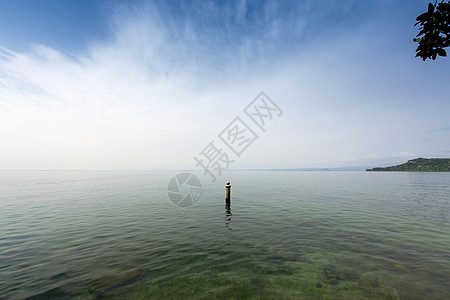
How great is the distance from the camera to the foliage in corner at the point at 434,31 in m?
5.56

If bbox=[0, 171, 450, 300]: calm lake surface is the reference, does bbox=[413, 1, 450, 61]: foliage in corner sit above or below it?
above

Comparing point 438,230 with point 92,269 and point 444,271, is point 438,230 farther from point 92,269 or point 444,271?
point 92,269

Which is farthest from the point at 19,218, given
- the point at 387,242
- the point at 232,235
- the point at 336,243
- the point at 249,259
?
the point at 387,242

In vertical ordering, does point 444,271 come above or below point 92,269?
→ below

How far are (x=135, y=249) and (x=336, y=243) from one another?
12.3 meters

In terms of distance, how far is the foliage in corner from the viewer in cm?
556

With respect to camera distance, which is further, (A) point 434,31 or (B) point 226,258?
(B) point 226,258

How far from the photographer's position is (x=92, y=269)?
8836 mm

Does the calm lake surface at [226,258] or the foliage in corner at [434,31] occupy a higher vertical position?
the foliage in corner at [434,31]

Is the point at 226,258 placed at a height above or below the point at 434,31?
below

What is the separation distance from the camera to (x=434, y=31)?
5762mm

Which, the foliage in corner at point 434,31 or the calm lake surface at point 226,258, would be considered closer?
the foliage in corner at point 434,31

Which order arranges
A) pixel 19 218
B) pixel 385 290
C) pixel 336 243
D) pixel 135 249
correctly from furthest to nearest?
pixel 19 218 → pixel 336 243 → pixel 135 249 → pixel 385 290

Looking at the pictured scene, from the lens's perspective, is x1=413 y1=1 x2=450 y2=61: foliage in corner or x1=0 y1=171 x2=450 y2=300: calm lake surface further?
x1=0 y1=171 x2=450 y2=300: calm lake surface
